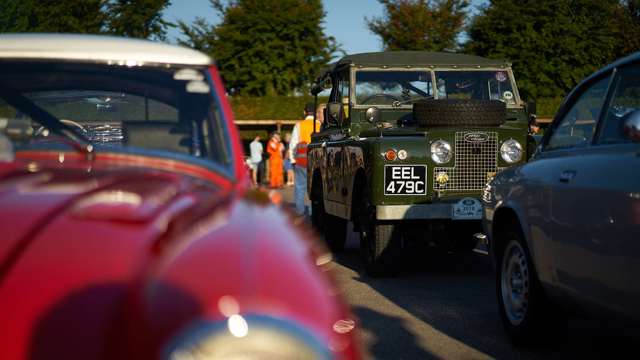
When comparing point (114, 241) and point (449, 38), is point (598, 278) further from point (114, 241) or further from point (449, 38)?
point (449, 38)

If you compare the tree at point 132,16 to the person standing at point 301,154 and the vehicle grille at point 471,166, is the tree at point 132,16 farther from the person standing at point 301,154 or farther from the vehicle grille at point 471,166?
the vehicle grille at point 471,166

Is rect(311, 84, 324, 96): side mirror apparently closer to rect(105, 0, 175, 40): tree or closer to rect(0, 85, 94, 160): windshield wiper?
rect(0, 85, 94, 160): windshield wiper

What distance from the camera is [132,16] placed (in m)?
49.7

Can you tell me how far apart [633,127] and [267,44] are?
171 feet

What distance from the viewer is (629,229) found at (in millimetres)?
4402

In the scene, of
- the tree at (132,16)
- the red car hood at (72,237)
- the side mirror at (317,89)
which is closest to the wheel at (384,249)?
the side mirror at (317,89)

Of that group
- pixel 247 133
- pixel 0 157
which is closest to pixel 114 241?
pixel 0 157

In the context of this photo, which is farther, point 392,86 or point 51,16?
point 51,16

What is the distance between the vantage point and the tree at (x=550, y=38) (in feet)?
157

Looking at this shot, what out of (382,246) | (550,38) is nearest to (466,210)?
(382,246)

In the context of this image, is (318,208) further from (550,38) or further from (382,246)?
(550,38)

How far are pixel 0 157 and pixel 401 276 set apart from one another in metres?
6.73

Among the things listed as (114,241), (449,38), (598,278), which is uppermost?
(449,38)

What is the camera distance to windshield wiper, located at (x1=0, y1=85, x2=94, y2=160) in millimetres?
3989
